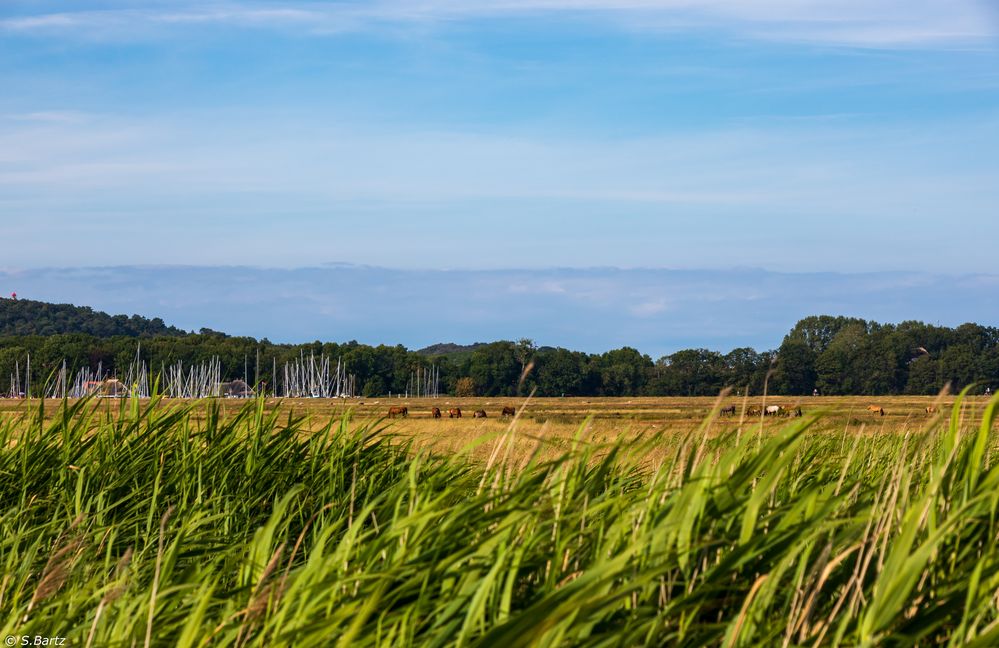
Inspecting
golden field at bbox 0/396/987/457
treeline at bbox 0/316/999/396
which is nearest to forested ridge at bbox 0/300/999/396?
treeline at bbox 0/316/999/396

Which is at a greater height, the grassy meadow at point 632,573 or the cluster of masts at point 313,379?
the cluster of masts at point 313,379

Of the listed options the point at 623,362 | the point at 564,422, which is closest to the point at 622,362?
the point at 623,362

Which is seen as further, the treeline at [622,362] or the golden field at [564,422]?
the treeline at [622,362]

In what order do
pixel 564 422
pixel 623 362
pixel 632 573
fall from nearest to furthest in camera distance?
pixel 632 573 → pixel 564 422 → pixel 623 362

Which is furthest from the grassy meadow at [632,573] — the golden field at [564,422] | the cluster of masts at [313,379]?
the cluster of masts at [313,379]

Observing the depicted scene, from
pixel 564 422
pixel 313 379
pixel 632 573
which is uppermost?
pixel 313 379

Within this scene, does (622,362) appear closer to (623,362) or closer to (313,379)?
(623,362)

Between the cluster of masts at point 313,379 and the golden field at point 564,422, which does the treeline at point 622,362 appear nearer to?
the cluster of masts at point 313,379

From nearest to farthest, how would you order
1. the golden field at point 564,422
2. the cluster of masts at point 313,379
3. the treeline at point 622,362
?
1. the golden field at point 564,422
2. the treeline at point 622,362
3. the cluster of masts at point 313,379

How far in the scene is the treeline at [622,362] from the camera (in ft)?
481

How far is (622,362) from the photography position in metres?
173

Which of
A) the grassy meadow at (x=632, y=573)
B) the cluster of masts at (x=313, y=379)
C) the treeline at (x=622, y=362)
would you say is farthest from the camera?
the cluster of masts at (x=313, y=379)

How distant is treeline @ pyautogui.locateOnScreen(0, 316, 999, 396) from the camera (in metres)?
147

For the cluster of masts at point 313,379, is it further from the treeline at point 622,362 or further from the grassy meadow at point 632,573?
the grassy meadow at point 632,573
